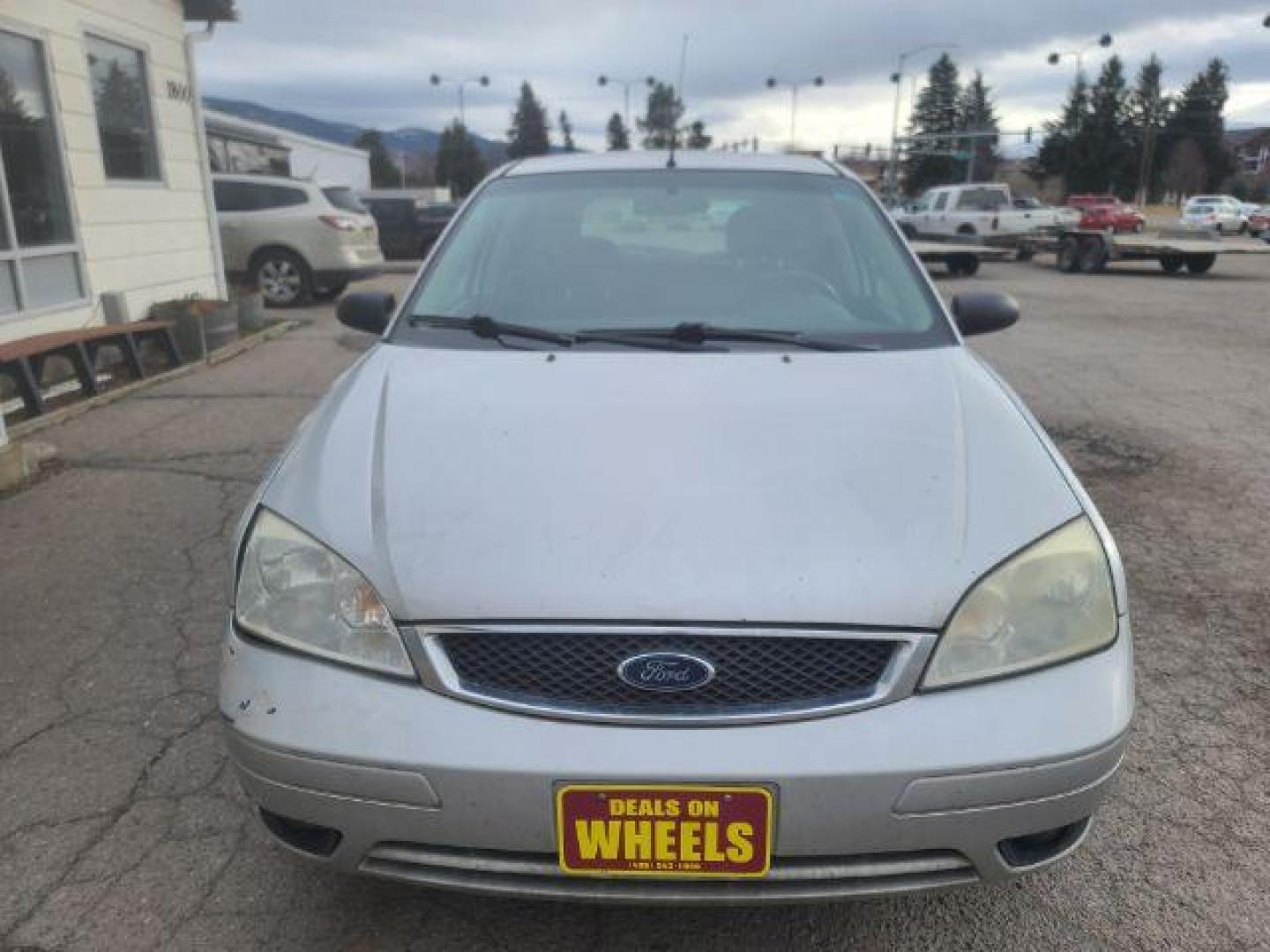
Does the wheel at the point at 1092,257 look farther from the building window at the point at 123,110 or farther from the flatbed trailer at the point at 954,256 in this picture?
the building window at the point at 123,110

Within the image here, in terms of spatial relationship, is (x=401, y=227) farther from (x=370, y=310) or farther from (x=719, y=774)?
(x=719, y=774)

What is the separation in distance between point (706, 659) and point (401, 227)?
22.2 meters

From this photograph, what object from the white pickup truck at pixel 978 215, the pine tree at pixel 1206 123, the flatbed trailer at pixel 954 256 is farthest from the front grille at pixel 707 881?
the pine tree at pixel 1206 123

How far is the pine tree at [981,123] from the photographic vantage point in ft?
269

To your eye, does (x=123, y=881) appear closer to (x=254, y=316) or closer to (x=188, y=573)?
(x=188, y=573)

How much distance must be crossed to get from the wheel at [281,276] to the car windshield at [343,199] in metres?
1.00

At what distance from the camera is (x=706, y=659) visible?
5.49ft

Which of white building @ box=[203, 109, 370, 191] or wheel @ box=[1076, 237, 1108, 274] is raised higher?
white building @ box=[203, 109, 370, 191]

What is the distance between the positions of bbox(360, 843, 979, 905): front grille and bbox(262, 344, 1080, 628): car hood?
1.37 ft

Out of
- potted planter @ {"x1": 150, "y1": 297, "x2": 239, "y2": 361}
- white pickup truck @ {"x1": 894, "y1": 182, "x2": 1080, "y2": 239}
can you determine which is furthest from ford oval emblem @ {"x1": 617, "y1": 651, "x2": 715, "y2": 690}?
white pickup truck @ {"x1": 894, "y1": 182, "x2": 1080, "y2": 239}

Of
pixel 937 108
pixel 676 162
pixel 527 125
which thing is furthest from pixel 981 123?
pixel 676 162

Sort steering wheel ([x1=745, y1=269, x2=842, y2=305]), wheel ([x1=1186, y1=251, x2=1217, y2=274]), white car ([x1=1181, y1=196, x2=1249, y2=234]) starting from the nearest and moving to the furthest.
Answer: steering wheel ([x1=745, y1=269, x2=842, y2=305]) → wheel ([x1=1186, y1=251, x2=1217, y2=274]) → white car ([x1=1181, y1=196, x2=1249, y2=234])

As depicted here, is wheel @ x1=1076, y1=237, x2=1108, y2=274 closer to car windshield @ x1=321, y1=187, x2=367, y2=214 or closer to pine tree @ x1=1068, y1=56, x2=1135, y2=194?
car windshield @ x1=321, y1=187, x2=367, y2=214

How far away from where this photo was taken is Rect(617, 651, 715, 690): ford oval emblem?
1666 millimetres
